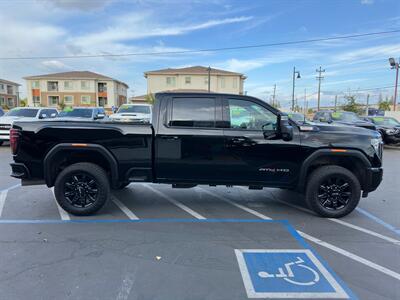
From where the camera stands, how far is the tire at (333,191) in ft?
16.0

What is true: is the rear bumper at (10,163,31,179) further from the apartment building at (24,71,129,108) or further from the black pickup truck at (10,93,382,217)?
the apartment building at (24,71,129,108)

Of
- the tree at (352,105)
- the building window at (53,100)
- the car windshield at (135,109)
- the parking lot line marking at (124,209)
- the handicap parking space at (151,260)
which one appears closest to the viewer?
the handicap parking space at (151,260)

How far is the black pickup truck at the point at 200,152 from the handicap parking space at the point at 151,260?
0.70 m

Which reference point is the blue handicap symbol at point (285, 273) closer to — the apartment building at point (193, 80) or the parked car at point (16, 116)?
the parked car at point (16, 116)

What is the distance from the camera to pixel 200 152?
4.85 metres

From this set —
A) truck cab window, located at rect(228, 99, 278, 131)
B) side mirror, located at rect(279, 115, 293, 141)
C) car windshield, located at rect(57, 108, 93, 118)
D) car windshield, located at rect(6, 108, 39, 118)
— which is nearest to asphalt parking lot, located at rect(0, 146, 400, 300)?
side mirror, located at rect(279, 115, 293, 141)

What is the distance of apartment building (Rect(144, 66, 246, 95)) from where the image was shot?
50.3m

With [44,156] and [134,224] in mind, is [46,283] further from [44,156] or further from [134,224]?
[44,156]

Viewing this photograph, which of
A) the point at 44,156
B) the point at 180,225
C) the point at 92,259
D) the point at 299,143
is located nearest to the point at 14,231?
the point at 44,156

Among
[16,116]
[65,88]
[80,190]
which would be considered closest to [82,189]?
[80,190]

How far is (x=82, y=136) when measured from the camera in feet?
15.6

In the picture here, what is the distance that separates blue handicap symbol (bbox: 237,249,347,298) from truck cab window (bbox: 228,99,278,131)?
194 centimetres

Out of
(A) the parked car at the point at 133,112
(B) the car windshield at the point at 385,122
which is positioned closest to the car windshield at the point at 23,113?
(A) the parked car at the point at 133,112

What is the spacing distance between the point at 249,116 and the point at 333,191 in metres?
1.81
